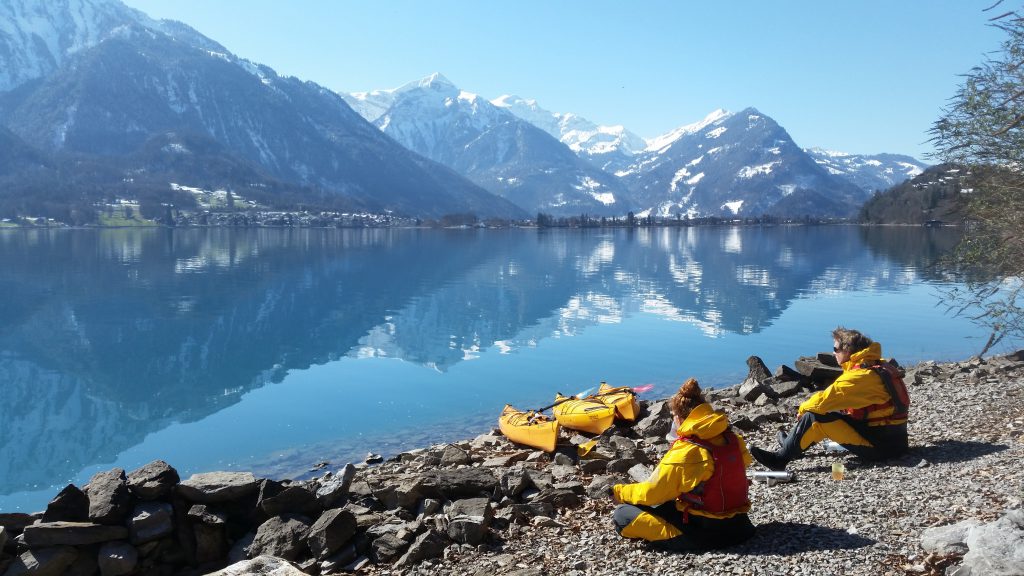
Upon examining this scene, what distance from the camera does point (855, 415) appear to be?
34.4 feet

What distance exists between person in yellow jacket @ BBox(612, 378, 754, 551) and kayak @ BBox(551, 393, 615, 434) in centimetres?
806

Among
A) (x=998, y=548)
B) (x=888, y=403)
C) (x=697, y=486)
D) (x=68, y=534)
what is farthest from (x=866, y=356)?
(x=68, y=534)

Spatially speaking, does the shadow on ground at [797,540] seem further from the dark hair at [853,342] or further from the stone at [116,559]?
→ the stone at [116,559]

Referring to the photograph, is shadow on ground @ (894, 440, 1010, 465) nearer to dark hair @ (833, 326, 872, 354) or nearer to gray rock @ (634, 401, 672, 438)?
dark hair @ (833, 326, 872, 354)

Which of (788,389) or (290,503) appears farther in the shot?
(788,389)

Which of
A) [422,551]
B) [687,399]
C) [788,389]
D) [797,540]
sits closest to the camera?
[687,399]

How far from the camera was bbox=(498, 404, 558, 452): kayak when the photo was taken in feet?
50.5

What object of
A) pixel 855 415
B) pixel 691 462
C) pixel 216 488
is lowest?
pixel 216 488

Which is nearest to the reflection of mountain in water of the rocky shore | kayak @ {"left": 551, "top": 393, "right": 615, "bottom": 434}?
the rocky shore

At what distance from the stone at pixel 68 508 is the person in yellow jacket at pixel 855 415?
10.5 m

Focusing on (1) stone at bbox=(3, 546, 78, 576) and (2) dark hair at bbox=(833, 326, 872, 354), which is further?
(2) dark hair at bbox=(833, 326, 872, 354)

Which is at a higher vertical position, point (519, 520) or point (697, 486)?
point (697, 486)

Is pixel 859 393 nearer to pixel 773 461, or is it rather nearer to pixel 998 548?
pixel 773 461

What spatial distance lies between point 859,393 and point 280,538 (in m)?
8.90
